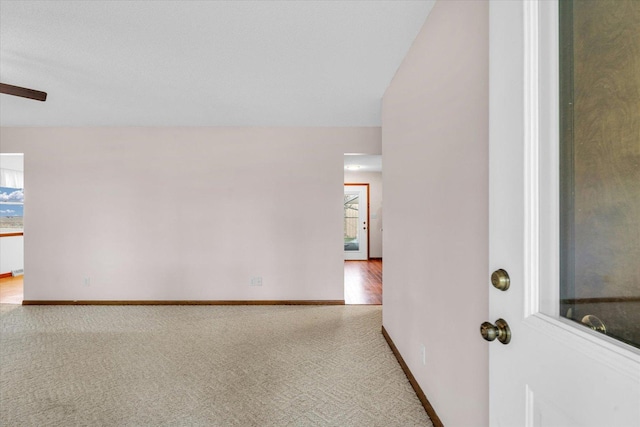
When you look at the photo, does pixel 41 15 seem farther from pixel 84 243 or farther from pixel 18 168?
pixel 18 168

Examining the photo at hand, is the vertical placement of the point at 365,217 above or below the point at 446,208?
below

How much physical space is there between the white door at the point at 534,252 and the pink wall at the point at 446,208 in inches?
19.9

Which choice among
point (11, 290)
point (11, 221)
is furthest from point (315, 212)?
point (11, 221)

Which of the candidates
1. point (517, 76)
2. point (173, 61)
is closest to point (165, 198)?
point (173, 61)

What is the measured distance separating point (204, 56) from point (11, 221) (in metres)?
6.55

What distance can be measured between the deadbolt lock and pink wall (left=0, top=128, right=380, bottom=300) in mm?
3487

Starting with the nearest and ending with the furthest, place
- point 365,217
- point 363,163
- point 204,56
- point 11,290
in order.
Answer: point 204,56 < point 11,290 < point 363,163 < point 365,217

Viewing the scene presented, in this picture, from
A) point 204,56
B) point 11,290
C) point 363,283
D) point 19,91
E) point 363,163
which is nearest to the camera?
point 204,56

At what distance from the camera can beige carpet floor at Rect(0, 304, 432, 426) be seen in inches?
79.0

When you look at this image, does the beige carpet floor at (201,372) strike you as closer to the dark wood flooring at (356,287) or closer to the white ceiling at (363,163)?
the dark wood flooring at (356,287)

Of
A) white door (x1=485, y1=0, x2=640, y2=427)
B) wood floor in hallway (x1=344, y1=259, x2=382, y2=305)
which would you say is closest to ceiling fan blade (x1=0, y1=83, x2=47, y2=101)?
white door (x1=485, y1=0, x2=640, y2=427)

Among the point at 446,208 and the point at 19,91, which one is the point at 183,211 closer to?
the point at 19,91

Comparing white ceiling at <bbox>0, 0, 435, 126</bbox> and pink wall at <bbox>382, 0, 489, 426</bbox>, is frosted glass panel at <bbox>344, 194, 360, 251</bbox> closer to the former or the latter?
white ceiling at <bbox>0, 0, 435, 126</bbox>

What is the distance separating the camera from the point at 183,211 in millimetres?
4355
